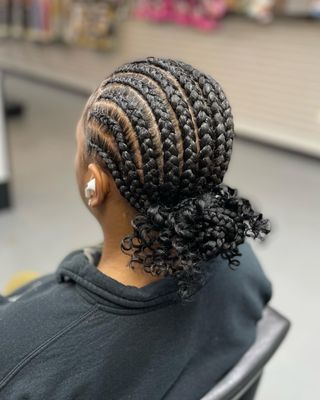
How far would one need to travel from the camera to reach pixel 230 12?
11.2 ft

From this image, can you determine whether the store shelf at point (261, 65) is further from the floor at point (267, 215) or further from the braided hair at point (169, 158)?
the braided hair at point (169, 158)

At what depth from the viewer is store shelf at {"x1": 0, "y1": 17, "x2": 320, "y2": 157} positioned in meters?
3.16

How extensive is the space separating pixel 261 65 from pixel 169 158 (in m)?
3.06

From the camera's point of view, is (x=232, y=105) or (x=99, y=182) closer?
(x=99, y=182)

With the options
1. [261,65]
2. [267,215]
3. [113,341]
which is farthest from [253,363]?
[261,65]

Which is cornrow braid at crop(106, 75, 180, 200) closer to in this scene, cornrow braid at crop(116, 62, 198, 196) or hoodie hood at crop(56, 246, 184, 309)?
cornrow braid at crop(116, 62, 198, 196)

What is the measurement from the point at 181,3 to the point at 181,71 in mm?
3324

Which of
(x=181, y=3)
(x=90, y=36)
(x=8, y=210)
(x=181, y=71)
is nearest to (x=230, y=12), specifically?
(x=181, y=3)

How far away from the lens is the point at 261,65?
3396 millimetres

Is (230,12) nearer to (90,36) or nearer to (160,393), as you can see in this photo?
(90,36)

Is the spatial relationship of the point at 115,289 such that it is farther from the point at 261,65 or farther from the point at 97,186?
the point at 261,65

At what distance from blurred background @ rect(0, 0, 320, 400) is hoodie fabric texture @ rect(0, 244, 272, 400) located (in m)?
0.84

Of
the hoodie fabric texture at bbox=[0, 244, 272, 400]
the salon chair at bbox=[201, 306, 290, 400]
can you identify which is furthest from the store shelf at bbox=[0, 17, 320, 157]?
the hoodie fabric texture at bbox=[0, 244, 272, 400]

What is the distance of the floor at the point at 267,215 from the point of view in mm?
1539
